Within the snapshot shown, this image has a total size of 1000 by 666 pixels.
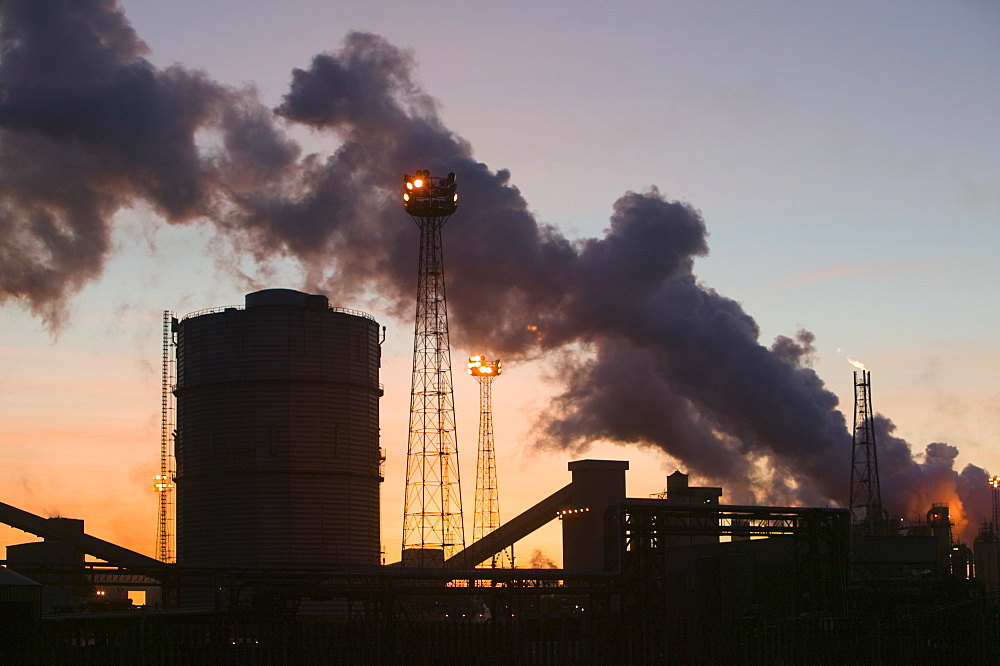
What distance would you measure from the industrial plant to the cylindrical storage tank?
10 centimetres

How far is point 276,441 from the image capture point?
60.6 meters

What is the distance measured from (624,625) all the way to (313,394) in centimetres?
1992

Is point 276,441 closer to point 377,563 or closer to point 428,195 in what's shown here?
point 377,563

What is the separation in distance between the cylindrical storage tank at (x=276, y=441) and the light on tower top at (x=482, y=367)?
15097 millimetres

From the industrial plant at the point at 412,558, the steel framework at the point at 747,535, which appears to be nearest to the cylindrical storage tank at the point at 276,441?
the industrial plant at the point at 412,558

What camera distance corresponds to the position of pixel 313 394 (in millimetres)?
61750

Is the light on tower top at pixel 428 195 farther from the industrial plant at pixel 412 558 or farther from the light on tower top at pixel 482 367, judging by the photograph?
the light on tower top at pixel 482 367

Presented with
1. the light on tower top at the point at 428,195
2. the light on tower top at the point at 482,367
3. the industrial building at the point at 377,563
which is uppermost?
the light on tower top at the point at 428,195

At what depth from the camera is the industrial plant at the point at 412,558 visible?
4475 cm

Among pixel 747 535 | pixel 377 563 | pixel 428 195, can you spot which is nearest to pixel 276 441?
pixel 377 563

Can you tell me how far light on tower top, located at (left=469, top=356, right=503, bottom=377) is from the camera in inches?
3088

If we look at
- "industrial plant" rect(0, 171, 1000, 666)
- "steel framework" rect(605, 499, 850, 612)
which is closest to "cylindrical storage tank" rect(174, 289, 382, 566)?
"industrial plant" rect(0, 171, 1000, 666)

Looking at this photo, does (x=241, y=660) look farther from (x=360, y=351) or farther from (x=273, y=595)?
(x=360, y=351)

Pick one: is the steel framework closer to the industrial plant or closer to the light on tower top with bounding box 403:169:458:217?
the industrial plant
